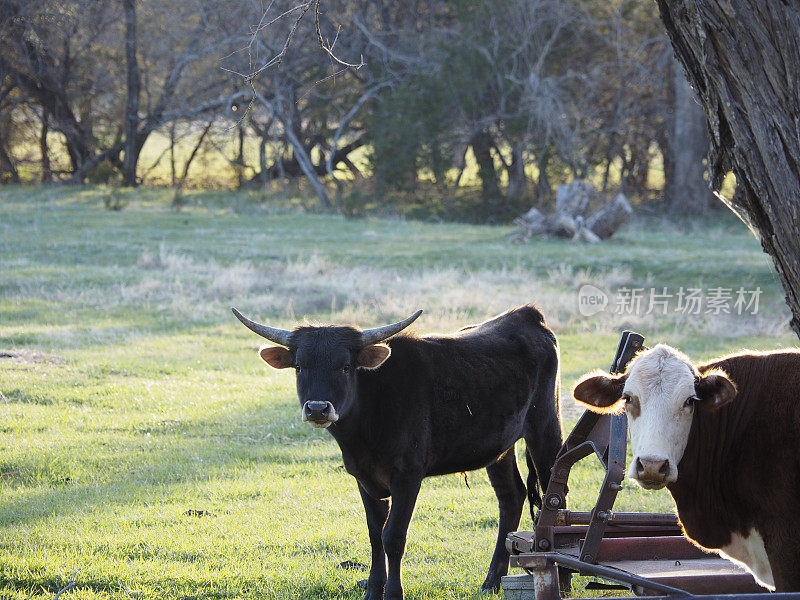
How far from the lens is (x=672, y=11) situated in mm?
4980

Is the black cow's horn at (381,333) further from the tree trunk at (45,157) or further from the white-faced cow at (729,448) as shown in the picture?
the tree trunk at (45,157)

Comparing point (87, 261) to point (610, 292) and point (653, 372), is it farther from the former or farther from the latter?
point (653, 372)

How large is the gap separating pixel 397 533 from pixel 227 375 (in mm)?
6855

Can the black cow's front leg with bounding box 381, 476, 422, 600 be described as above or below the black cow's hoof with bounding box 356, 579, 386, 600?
above

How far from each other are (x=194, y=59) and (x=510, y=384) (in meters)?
30.3

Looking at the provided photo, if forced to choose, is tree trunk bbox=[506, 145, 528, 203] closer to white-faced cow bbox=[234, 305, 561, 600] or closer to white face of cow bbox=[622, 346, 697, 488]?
white-faced cow bbox=[234, 305, 561, 600]

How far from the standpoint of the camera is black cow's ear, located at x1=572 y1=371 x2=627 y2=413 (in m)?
4.89

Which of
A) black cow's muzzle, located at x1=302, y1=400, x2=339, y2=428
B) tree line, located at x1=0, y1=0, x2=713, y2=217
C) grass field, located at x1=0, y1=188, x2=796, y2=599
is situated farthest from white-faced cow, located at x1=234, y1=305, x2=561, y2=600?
tree line, located at x1=0, y1=0, x2=713, y2=217

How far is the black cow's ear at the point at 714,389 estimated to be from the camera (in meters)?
4.39

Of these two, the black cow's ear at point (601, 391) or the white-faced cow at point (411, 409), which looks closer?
the black cow's ear at point (601, 391)

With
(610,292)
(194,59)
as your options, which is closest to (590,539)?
(610,292)

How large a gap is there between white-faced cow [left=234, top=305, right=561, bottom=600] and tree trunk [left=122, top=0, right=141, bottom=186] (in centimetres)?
3115

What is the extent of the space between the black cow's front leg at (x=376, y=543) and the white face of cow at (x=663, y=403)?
2.03 meters

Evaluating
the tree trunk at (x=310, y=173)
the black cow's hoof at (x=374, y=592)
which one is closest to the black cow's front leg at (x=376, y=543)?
the black cow's hoof at (x=374, y=592)
